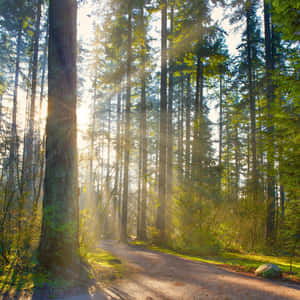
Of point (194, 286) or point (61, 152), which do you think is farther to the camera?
point (61, 152)

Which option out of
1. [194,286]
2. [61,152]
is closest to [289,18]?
[61,152]

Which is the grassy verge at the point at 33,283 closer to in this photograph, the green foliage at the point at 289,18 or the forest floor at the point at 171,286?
the forest floor at the point at 171,286

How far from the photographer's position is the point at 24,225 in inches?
195

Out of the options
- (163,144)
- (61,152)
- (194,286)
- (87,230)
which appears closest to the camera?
(194,286)

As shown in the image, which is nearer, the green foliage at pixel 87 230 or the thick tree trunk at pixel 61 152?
the thick tree trunk at pixel 61 152

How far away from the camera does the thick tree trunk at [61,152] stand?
459 centimetres

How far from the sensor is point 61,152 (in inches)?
193

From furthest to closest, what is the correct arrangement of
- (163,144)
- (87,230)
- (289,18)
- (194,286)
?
1. (163,144)
2. (87,230)
3. (289,18)
4. (194,286)

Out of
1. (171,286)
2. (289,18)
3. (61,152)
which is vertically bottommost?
(171,286)

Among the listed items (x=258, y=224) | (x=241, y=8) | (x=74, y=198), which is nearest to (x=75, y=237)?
(x=74, y=198)

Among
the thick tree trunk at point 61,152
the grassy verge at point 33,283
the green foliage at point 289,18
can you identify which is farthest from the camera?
the green foliage at point 289,18

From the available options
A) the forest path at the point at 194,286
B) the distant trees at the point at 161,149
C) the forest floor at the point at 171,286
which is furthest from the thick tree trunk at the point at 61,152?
the forest path at the point at 194,286

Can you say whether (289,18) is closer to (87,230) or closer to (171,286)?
(171,286)

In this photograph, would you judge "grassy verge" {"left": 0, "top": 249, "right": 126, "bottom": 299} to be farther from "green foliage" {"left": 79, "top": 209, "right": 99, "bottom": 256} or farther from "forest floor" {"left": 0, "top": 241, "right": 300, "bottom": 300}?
"green foliage" {"left": 79, "top": 209, "right": 99, "bottom": 256}
